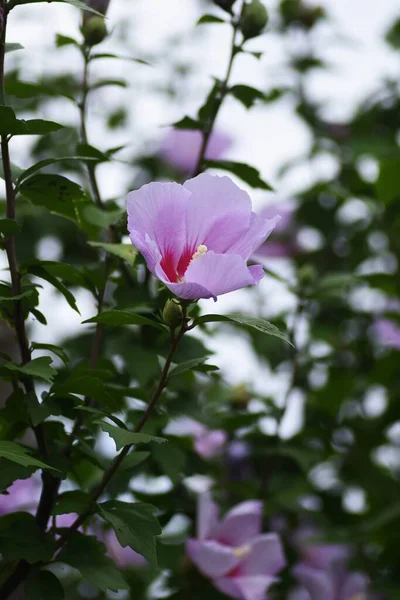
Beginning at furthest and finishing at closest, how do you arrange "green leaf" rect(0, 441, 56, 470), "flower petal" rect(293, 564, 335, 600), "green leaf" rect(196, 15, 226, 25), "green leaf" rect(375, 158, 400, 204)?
"green leaf" rect(375, 158, 400, 204)
"flower petal" rect(293, 564, 335, 600)
"green leaf" rect(196, 15, 226, 25)
"green leaf" rect(0, 441, 56, 470)

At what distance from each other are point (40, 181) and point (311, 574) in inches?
26.4

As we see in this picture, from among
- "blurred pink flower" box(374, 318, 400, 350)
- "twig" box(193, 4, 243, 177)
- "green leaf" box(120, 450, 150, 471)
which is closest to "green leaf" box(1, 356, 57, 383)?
"green leaf" box(120, 450, 150, 471)

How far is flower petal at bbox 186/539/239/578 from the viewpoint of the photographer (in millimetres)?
850

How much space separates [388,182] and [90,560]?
0.86 meters

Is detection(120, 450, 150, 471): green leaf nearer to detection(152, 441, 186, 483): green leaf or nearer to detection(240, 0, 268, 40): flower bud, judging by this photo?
detection(152, 441, 186, 483): green leaf

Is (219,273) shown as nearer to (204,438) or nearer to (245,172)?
(245,172)

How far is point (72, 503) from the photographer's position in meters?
0.59

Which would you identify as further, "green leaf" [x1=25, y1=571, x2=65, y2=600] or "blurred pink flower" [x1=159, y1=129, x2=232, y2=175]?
"blurred pink flower" [x1=159, y1=129, x2=232, y2=175]

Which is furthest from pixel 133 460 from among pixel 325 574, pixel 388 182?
pixel 388 182

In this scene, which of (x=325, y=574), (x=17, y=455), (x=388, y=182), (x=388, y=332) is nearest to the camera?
(x=17, y=455)

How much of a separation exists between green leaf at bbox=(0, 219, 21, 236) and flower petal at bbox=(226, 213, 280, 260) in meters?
0.14

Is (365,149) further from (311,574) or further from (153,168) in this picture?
(311,574)

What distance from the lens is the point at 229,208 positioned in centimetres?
57

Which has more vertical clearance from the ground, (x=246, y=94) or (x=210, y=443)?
(x=246, y=94)
